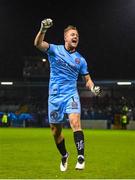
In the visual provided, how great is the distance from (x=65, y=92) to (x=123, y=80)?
43553mm

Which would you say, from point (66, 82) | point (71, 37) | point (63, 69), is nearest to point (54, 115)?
point (66, 82)

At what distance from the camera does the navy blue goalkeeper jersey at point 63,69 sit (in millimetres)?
9266

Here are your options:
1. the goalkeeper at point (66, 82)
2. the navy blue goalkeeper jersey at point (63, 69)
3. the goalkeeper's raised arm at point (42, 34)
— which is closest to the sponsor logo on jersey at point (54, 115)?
the goalkeeper at point (66, 82)

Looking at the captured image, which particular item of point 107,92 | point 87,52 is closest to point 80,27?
point 87,52

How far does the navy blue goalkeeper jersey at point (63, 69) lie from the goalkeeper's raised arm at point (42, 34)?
0.71 feet

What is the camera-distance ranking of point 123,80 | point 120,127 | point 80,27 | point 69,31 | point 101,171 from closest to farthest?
point 69,31 < point 101,171 < point 120,127 < point 123,80 < point 80,27

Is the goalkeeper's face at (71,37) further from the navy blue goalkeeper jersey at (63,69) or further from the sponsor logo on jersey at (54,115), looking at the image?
the sponsor logo on jersey at (54,115)

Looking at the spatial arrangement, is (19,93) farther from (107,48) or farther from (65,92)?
(65,92)

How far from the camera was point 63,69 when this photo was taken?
928 cm

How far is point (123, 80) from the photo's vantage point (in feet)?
172

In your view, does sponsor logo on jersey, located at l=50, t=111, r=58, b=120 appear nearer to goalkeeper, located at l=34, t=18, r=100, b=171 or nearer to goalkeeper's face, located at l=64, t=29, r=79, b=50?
goalkeeper, located at l=34, t=18, r=100, b=171

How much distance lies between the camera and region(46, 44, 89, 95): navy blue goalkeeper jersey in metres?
A: 9.27

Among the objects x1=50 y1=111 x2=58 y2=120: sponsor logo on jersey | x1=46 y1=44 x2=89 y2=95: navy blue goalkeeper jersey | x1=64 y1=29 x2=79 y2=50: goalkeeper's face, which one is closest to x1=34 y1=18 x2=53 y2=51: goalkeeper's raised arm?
x1=46 y1=44 x2=89 y2=95: navy blue goalkeeper jersey

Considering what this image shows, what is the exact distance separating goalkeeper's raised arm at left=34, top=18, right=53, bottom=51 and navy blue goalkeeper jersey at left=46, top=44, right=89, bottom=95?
0.22m
